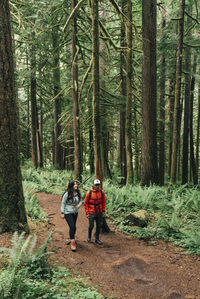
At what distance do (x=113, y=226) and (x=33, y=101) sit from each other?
12.6 meters

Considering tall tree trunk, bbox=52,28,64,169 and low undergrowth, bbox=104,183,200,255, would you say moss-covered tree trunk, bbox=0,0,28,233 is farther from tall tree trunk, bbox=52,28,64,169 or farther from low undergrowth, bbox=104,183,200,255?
tall tree trunk, bbox=52,28,64,169

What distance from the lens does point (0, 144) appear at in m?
5.38

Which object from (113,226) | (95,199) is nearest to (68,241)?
(95,199)

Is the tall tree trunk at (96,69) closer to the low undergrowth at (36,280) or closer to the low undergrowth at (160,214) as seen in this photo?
the low undergrowth at (160,214)

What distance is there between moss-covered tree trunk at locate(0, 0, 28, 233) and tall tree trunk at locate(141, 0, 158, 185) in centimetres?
688

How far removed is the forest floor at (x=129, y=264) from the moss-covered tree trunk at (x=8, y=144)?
51 centimetres

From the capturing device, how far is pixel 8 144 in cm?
547

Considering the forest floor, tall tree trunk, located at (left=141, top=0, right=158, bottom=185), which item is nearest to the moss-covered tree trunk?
the forest floor

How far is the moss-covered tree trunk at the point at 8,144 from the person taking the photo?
525cm

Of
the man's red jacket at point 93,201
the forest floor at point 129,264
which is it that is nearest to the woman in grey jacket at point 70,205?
the man's red jacket at point 93,201

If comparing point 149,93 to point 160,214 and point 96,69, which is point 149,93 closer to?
point 96,69

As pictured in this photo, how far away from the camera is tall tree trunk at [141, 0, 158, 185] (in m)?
10.4

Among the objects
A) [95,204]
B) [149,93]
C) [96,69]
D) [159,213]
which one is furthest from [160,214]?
[149,93]

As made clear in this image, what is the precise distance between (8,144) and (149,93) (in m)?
7.49
